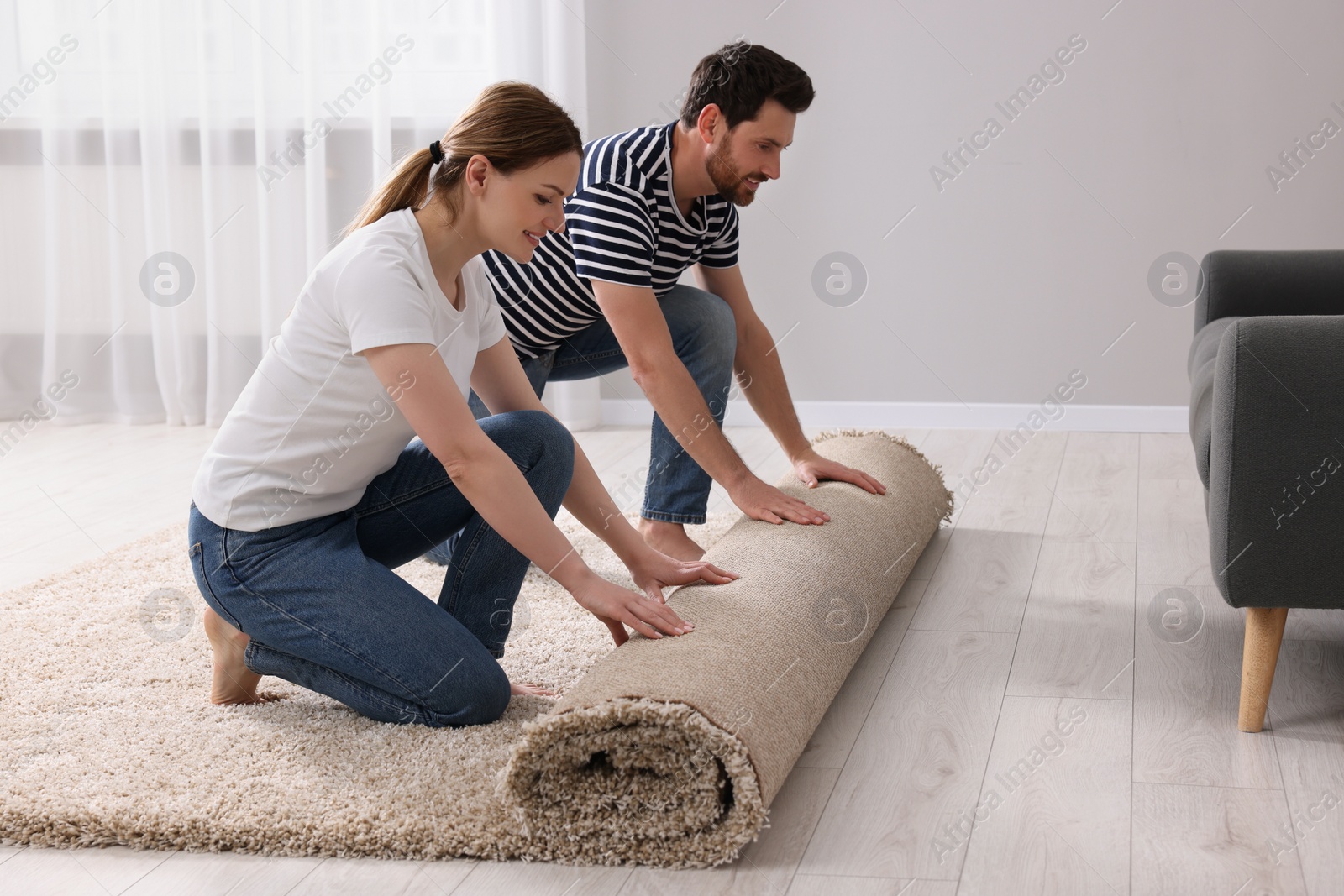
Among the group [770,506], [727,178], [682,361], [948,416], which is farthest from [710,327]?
[948,416]

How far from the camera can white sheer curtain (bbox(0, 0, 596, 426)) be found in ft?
11.9

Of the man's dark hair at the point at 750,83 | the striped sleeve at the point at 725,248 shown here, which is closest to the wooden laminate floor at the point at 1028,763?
the striped sleeve at the point at 725,248

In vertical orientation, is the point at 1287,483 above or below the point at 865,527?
above

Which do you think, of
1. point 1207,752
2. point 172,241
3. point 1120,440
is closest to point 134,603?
point 1207,752

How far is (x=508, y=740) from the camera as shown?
1.45 m

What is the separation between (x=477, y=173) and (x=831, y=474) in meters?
0.86

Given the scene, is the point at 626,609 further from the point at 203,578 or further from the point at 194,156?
the point at 194,156

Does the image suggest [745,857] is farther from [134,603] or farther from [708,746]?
[134,603]

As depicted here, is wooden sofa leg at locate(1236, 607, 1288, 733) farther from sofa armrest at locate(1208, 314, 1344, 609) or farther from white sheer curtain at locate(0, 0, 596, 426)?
white sheer curtain at locate(0, 0, 596, 426)

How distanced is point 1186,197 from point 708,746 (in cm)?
274

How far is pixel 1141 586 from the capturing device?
6.74ft

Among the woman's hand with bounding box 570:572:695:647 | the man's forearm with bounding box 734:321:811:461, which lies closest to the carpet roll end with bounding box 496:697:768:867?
the woman's hand with bounding box 570:572:695:647

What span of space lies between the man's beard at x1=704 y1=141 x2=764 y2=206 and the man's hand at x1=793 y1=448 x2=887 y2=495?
0.44 metres

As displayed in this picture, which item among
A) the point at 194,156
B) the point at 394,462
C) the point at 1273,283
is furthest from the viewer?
the point at 194,156
